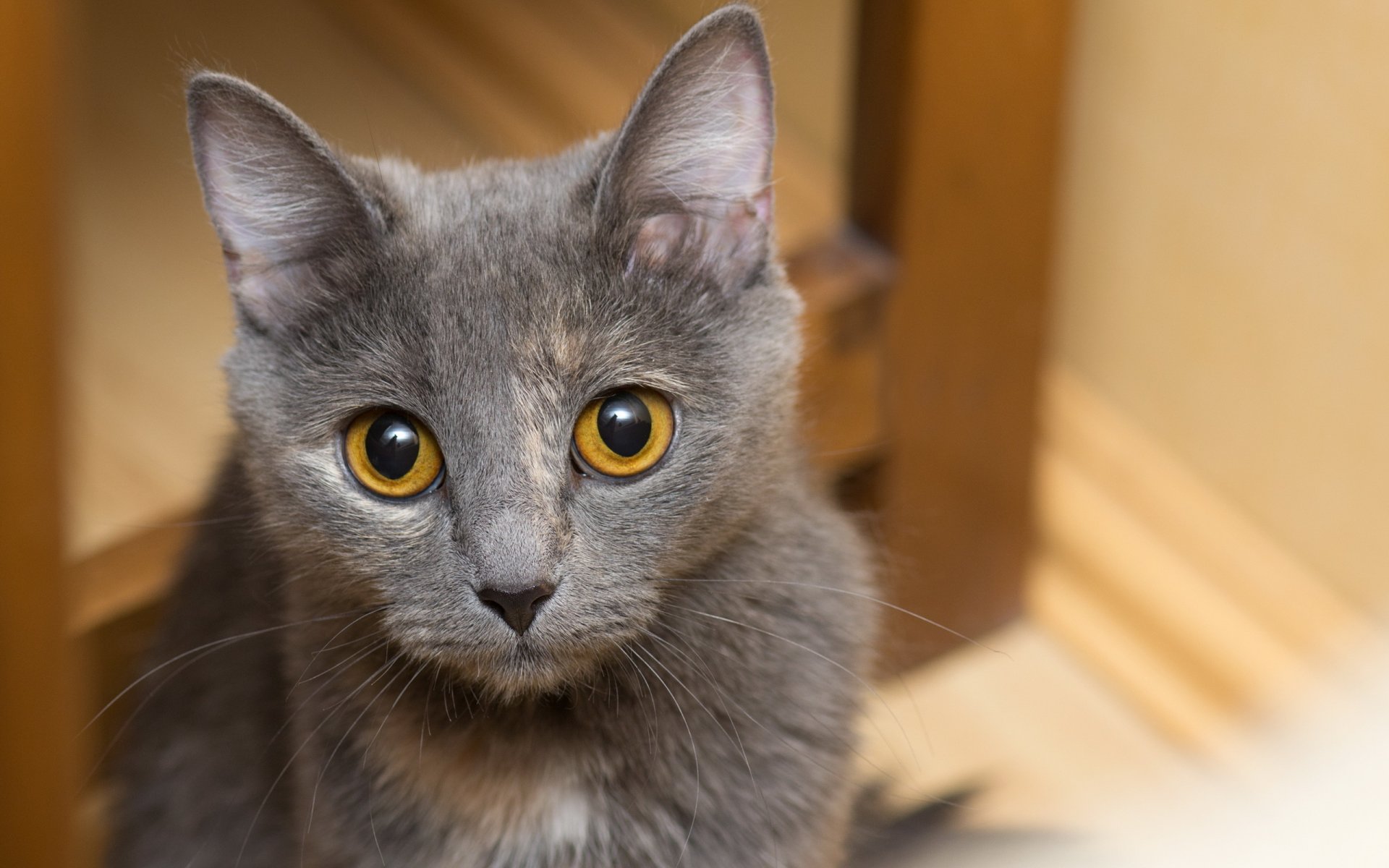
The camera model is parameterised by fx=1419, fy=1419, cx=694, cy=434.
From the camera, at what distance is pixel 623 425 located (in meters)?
0.89

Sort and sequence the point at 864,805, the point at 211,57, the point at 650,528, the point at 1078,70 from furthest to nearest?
the point at 1078,70 → the point at 864,805 → the point at 211,57 → the point at 650,528

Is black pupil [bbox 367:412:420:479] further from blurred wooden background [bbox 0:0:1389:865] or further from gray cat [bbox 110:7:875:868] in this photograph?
blurred wooden background [bbox 0:0:1389:865]

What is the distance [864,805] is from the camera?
1.29 metres

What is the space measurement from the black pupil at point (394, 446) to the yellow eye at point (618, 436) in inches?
4.0

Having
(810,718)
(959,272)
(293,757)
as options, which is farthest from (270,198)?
(959,272)

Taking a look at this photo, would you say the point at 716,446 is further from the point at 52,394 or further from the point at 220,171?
the point at 52,394

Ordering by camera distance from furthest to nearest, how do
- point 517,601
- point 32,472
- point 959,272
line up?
point 959,272 → point 32,472 → point 517,601

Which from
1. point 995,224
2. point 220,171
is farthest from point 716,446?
point 995,224

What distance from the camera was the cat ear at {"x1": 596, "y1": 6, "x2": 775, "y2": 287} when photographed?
2.85 ft

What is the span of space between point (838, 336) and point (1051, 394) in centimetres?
40

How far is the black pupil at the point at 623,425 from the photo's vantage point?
0.89 m

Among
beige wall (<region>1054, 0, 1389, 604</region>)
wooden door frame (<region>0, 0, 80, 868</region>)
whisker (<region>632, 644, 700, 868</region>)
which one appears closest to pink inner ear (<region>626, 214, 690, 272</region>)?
whisker (<region>632, 644, 700, 868</region>)

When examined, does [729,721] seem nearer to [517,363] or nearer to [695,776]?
[695,776]

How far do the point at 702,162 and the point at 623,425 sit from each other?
18 cm
